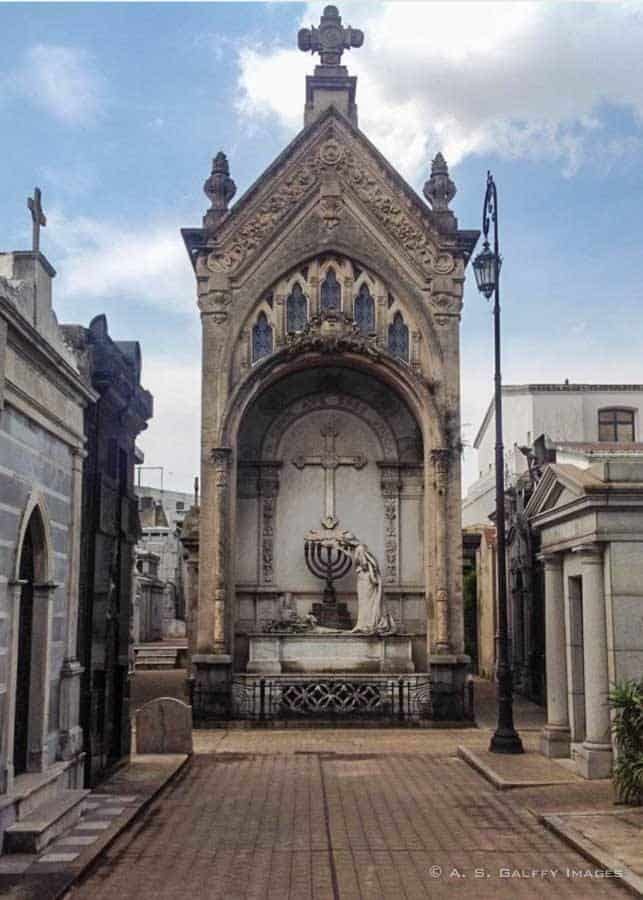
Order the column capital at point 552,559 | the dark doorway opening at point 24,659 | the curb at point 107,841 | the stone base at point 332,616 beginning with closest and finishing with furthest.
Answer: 1. the curb at point 107,841
2. the dark doorway opening at point 24,659
3. the column capital at point 552,559
4. the stone base at point 332,616

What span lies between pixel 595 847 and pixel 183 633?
2226 inches

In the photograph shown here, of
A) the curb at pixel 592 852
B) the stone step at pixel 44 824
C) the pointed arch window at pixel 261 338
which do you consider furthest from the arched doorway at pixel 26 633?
the pointed arch window at pixel 261 338

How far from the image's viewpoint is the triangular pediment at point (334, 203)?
2480 centimetres

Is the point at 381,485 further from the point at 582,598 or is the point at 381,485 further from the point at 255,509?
the point at 582,598

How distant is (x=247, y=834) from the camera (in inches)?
447

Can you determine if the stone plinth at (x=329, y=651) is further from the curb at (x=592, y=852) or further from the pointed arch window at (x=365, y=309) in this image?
the curb at (x=592, y=852)

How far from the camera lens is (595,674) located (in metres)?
14.4

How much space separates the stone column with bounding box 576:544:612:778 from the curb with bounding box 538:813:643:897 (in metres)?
2.68

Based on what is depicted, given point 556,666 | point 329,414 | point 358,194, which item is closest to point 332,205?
point 358,194

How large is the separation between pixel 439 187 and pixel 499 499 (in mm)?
10628

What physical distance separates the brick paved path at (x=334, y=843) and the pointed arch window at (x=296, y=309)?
11895 mm

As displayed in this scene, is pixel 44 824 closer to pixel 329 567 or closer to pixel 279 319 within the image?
pixel 329 567

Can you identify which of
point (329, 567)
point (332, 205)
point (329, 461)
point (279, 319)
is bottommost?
point (329, 567)

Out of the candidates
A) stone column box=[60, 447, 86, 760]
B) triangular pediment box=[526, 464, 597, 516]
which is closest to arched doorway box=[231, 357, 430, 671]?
triangular pediment box=[526, 464, 597, 516]
